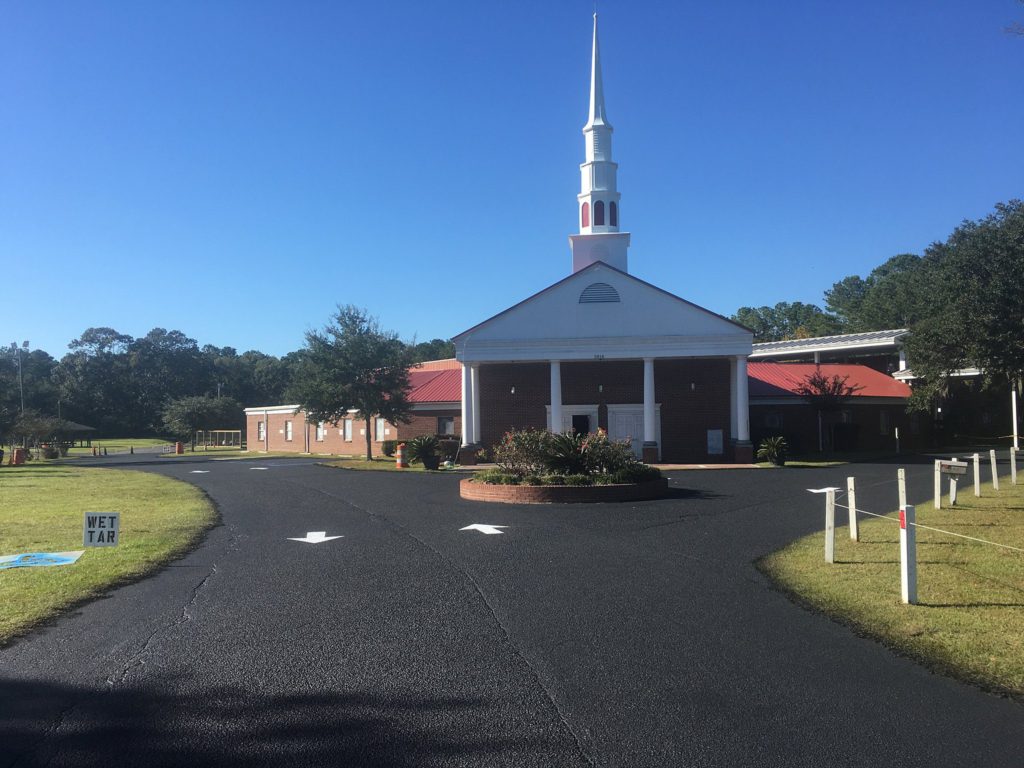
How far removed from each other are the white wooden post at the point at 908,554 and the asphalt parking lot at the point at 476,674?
2.11 ft

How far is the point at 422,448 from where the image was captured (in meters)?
32.8

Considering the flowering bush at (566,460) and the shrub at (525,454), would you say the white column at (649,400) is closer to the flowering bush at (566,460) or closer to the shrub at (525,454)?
the flowering bush at (566,460)

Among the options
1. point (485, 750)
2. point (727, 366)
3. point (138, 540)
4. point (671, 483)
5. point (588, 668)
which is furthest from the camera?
point (727, 366)

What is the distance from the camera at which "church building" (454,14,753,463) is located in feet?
111

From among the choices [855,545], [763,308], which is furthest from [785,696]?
[763,308]

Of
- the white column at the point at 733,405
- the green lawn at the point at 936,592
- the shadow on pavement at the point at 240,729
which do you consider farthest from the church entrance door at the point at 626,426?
the shadow on pavement at the point at 240,729

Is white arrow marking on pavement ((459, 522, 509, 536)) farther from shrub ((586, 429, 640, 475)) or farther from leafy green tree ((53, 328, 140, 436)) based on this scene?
leafy green tree ((53, 328, 140, 436))

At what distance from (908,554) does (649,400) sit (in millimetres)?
25767

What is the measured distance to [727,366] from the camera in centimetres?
3628

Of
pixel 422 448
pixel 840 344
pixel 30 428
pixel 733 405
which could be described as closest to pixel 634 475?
pixel 422 448

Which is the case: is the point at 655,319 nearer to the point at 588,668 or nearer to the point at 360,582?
the point at 360,582

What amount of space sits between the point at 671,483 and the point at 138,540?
14896mm

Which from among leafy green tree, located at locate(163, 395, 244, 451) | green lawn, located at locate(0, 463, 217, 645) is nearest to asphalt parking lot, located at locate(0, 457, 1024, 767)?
green lawn, located at locate(0, 463, 217, 645)

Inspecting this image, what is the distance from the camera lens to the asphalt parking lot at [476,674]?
4551 mm
